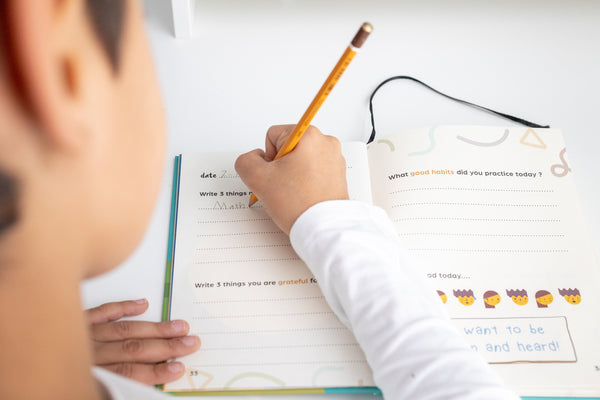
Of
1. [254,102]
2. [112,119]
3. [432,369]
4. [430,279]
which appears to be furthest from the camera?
[254,102]

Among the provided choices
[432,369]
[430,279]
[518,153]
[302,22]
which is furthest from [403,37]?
[432,369]

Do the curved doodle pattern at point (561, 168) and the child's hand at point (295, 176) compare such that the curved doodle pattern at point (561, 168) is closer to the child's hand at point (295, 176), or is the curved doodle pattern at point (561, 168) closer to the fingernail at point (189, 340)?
the child's hand at point (295, 176)

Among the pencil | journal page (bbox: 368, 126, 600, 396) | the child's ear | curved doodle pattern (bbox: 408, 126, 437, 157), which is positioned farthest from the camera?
curved doodle pattern (bbox: 408, 126, 437, 157)

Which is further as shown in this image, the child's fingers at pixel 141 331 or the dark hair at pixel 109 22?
the child's fingers at pixel 141 331

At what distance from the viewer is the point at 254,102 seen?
0.67 metres

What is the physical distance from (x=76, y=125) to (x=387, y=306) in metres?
0.34

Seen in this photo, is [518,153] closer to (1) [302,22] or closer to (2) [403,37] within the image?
(2) [403,37]

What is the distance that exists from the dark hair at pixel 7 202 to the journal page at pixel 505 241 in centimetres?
42

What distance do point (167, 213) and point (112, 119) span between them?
0.36 metres

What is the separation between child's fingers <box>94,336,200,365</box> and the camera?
479mm

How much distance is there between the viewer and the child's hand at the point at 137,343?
471 mm

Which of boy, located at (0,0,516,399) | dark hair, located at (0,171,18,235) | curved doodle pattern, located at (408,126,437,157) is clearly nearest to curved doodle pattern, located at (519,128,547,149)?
curved doodle pattern, located at (408,126,437,157)

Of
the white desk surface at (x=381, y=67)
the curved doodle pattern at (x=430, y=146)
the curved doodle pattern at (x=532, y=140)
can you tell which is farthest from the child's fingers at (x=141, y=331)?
the curved doodle pattern at (x=532, y=140)

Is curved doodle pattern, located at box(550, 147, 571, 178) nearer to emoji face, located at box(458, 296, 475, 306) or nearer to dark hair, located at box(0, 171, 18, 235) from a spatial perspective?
emoji face, located at box(458, 296, 475, 306)
